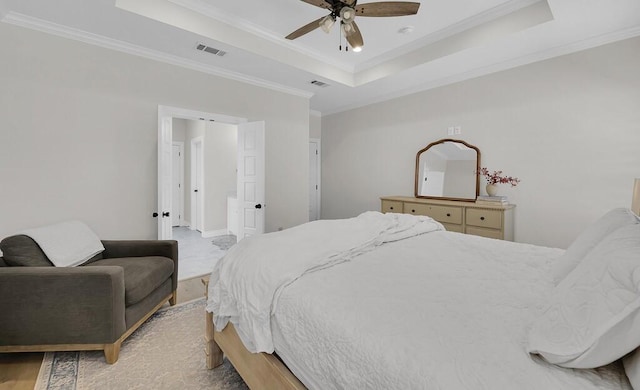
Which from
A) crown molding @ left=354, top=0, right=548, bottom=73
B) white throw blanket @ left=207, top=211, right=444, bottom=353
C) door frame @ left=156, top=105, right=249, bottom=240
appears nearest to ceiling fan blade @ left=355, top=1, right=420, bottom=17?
crown molding @ left=354, top=0, right=548, bottom=73

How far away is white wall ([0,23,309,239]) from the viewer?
2566 millimetres

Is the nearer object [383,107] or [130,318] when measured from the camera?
[130,318]

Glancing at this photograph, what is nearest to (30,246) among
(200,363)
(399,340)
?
(200,363)

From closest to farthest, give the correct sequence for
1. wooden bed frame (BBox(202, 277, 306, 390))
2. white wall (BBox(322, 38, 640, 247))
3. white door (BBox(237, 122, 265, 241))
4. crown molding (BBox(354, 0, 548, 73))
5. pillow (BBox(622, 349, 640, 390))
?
1. pillow (BBox(622, 349, 640, 390))
2. wooden bed frame (BBox(202, 277, 306, 390))
3. crown molding (BBox(354, 0, 548, 73))
4. white wall (BBox(322, 38, 640, 247))
5. white door (BBox(237, 122, 265, 241))

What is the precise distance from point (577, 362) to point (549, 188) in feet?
10.6

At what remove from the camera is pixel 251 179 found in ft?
13.1


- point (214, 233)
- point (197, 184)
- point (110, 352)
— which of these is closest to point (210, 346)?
point (110, 352)

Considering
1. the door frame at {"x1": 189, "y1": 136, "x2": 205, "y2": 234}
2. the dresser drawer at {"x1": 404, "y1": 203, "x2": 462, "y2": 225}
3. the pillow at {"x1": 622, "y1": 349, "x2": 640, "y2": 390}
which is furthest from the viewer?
the door frame at {"x1": 189, "y1": 136, "x2": 205, "y2": 234}

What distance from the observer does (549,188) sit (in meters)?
3.27

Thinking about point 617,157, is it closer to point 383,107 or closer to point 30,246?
→ point 383,107

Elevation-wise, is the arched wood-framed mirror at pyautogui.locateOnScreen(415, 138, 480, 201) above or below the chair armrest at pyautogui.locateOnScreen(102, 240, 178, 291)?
above

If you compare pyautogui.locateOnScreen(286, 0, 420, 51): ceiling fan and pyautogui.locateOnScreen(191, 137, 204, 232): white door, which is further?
pyautogui.locateOnScreen(191, 137, 204, 232): white door

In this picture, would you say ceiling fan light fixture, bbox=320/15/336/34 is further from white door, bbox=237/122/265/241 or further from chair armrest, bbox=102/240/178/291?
chair armrest, bbox=102/240/178/291

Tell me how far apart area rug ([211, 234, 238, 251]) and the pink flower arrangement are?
161 inches
